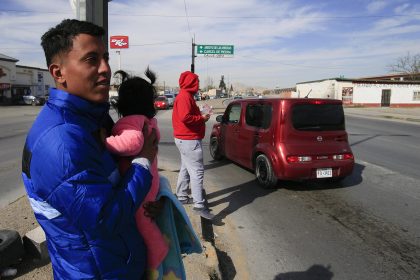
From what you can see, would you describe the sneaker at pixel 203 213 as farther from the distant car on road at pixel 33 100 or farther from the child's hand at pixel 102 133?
the distant car on road at pixel 33 100

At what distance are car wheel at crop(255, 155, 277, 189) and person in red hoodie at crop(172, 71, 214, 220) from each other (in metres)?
2.02

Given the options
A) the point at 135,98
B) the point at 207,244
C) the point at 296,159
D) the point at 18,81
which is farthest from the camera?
the point at 18,81

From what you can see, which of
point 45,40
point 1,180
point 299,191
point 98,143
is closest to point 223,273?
point 98,143

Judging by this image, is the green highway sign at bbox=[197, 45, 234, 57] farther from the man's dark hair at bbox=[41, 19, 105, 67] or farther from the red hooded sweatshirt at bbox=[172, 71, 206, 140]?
the man's dark hair at bbox=[41, 19, 105, 67]

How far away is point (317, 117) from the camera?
7.06 metres

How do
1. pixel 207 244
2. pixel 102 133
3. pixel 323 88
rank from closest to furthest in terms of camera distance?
pixel 102 133, pixel 207 244, pixel 323 88

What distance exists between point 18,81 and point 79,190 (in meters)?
58.7

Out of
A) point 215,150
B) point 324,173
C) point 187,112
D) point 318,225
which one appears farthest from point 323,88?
point 187,112

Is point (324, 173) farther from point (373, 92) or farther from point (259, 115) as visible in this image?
point (373, 92)

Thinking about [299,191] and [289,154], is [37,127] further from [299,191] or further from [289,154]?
[299,191]

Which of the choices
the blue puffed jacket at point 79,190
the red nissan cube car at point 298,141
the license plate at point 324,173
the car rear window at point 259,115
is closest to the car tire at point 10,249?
the blue puffed jacket at point 79,190

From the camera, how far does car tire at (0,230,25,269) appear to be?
330cm

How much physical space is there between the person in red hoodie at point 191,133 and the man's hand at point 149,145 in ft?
10.7

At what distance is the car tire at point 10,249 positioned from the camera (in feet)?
10.8
